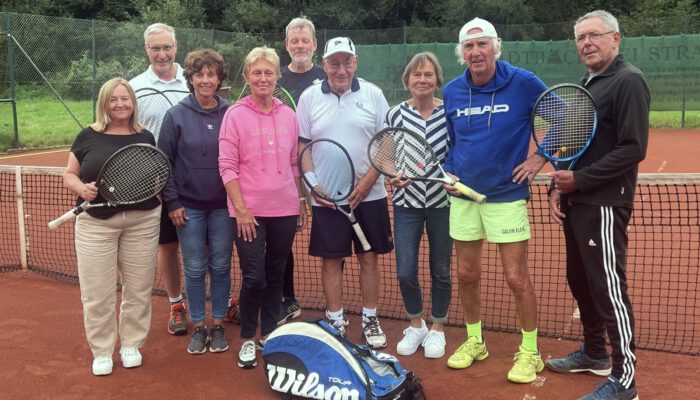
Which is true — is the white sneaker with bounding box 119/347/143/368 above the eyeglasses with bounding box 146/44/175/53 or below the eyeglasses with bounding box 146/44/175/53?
below

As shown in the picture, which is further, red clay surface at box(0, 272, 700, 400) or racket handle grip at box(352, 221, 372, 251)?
racket handle grip at box(352, 221, 372, 251)

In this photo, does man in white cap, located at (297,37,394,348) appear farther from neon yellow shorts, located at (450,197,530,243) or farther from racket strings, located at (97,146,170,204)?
racket strings, located at (97,146,170,204)

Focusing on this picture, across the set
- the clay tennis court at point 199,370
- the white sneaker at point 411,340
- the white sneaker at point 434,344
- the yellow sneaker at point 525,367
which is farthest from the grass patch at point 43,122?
the yellow sneaker at point 525,367

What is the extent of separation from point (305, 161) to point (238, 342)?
1273 millimetres

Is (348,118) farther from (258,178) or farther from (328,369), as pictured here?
(328,369)

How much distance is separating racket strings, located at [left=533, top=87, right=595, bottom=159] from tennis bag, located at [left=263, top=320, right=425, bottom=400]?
137cm

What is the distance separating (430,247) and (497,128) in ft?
2.92

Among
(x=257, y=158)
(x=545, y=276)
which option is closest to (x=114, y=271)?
(x=257, y=158)

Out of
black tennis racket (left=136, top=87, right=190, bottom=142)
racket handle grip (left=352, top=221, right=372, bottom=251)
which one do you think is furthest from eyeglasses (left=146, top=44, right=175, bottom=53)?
racket handle grip (left=352, top=221, right=372, bottom=251)

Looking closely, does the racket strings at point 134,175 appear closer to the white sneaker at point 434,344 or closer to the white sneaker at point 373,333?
the white sneaker at point 373,333

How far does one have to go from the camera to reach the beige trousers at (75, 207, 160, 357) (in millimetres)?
3658

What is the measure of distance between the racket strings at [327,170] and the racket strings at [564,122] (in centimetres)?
112

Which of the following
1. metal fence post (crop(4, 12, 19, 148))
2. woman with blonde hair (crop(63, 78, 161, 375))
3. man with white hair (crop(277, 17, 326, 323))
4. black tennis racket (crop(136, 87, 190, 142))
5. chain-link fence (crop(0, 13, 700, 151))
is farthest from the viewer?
chain-link fence (crop(0, 13, 700, 151))

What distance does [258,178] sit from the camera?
3.66 meters
